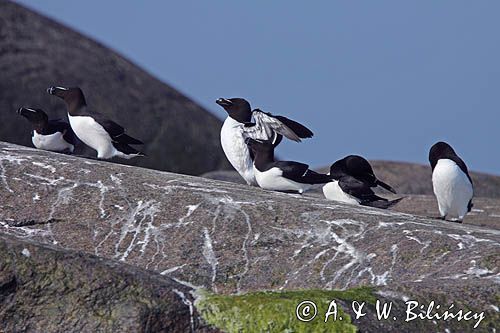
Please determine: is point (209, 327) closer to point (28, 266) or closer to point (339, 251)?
point (28, 266)

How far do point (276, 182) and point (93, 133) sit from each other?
2586 millimetres

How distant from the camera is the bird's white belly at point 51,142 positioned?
1662 centimetres

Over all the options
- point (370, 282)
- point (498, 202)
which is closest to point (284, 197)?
point (370, 282)

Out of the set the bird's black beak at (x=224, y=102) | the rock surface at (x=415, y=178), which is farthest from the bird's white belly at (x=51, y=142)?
the rock surface at (x=415, y=178)

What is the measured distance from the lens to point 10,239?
955cm

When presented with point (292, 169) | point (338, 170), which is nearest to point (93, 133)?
point (292, 169)

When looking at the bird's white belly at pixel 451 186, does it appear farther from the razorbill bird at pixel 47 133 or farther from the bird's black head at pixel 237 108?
the razorbill bird at pixel 47 133

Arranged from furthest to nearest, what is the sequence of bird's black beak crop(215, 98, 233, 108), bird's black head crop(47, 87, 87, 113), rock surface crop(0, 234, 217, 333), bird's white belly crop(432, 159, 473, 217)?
bird's black head crop(47, 87, 87, 113), bird's black beak crop(215, 98, 233, 108), bird's white belly crop(432, 159, 473, 217), rock surface crop(0, 234, 217, 333)

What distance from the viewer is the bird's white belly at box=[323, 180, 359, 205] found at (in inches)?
605

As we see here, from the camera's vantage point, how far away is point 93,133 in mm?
16172

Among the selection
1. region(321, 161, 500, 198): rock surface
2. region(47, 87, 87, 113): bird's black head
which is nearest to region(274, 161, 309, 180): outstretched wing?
region(47, 87, 87, 113): bird's black head

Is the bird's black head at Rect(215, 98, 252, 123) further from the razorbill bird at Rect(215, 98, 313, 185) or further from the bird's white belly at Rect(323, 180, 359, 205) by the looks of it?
the bird's white belly at Rect(323, 180, 359, 205)

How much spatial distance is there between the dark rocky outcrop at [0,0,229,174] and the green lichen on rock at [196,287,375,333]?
1912cm

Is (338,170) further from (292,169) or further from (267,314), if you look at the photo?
(267,314)
